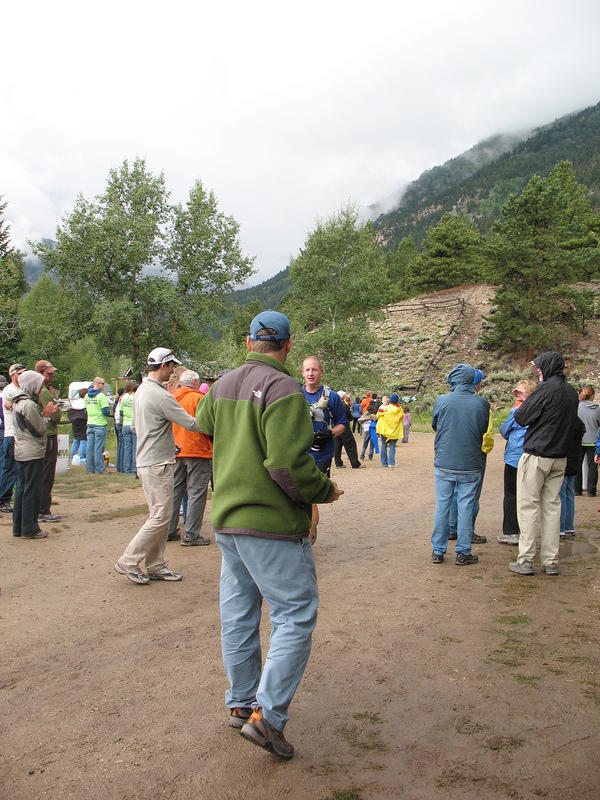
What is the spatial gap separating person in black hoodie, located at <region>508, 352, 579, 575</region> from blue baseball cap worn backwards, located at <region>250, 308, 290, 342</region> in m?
4.04

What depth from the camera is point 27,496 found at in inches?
313

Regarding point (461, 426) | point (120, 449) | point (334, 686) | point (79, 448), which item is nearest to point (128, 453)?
point (120, 449)

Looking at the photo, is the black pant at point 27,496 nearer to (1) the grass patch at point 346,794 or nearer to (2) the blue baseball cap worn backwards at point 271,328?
(2) the blue baseball cap worn backwards at point 271,328

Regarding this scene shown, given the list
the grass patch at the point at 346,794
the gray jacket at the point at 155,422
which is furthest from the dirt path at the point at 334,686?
the gray jacket at the point at 155,422

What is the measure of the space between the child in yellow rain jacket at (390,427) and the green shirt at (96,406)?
7007 mm

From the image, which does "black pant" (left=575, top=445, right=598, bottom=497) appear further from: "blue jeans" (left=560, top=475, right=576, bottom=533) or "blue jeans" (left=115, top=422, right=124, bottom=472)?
"blue jeans" (left=115, top=422, right=124, bottom=472)

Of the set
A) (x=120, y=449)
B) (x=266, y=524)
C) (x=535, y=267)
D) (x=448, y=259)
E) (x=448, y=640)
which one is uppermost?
(x=448, y=259)

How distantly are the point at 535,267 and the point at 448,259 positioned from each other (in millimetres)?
21059

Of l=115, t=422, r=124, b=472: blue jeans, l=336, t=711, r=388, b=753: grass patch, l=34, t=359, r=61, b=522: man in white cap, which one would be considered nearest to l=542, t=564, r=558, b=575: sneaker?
l=336, t=711, r=388, b=753: grass patch

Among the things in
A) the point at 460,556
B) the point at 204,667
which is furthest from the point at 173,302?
the point at 204,667

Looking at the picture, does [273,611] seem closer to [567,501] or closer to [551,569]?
[551,569]

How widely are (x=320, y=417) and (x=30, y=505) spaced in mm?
4648

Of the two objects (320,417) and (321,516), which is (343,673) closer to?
(320,417)

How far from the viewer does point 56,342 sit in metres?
30.8
